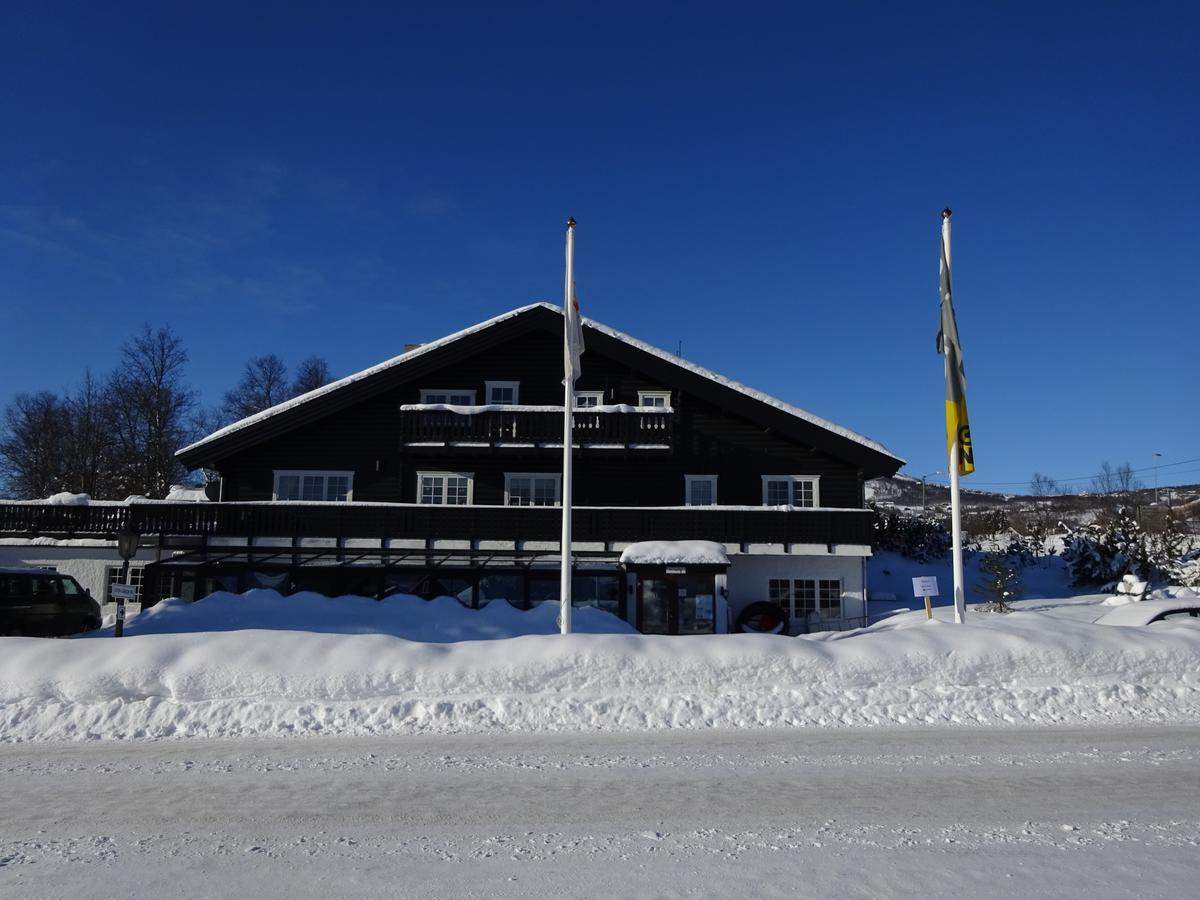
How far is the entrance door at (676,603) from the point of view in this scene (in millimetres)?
23938

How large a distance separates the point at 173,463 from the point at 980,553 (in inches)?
1736

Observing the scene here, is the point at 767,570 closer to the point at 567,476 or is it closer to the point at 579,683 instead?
the point at 567,476

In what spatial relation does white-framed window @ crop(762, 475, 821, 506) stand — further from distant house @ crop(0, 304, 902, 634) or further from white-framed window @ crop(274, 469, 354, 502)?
white-framed window @ crop(274, 469, 354, 502)

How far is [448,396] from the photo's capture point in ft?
97.8

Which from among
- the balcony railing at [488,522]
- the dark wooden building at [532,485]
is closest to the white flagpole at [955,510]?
the dark wooden building at [532,485]

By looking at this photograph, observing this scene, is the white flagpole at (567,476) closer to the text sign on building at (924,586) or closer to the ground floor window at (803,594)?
the text sign on building at (924,586)

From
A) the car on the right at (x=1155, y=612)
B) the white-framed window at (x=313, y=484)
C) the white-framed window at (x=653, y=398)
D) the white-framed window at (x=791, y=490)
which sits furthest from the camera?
the white-framed window at (x=653, y=398)

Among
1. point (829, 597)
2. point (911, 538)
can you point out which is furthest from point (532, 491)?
point (911, 538)

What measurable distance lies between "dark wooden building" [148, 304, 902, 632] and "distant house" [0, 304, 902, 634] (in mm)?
59

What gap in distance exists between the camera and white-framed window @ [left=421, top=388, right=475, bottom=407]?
97.5ft

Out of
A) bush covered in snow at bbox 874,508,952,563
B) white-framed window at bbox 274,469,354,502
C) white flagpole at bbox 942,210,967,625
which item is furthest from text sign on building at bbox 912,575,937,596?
bush covered in snow at bbox 874,508,952,563

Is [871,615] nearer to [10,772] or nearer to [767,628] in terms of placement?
[767,628]

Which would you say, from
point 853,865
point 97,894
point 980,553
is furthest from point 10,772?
point 980,553

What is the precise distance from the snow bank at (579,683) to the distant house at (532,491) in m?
12.4
